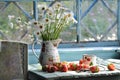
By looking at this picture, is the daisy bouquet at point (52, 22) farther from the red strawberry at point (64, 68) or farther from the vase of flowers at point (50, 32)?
the red strawberry at point (64, 68)

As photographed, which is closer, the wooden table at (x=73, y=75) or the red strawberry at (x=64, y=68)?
the wooden table at (x=73, y=75)

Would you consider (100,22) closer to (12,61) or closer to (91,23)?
(91,23)

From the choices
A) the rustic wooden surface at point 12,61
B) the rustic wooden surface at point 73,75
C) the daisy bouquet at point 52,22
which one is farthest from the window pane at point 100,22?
the rustic wooden surface at point 12,61

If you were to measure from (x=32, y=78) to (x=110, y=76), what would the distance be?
2.21 ft

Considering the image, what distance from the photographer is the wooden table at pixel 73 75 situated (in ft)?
9.51

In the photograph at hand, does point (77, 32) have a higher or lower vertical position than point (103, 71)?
higher

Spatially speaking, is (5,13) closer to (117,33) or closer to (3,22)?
(3,22)

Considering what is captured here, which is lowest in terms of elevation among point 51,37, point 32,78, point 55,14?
point 32,78

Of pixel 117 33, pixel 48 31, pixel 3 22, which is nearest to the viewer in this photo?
pixel 48 31

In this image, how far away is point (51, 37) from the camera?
3223 millimetres

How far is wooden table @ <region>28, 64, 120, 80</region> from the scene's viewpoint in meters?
2.90

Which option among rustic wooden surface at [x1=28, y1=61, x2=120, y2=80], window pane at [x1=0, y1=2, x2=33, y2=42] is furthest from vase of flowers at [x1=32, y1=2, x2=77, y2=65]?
window pane at [x1=0, y1=2, x2=33, y2=42]

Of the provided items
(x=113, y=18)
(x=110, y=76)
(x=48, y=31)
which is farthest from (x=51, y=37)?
(x=113, y=18)

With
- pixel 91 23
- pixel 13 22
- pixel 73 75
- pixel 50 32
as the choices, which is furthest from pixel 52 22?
pixel 91 23
